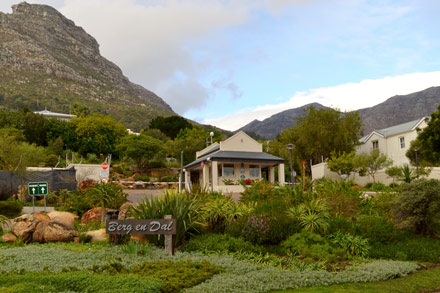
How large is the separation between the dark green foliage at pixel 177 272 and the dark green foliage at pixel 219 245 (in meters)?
1.73

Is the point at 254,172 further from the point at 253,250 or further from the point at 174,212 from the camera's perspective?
the point at 253,250

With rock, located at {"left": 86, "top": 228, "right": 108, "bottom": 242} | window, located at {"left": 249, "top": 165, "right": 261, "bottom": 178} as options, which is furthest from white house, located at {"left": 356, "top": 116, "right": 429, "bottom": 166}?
rock, located at {"left": 86, "top": 228, "right": 108, "bottom": 242}

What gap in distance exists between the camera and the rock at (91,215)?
56.9ft

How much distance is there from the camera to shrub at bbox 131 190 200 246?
12.1 meters

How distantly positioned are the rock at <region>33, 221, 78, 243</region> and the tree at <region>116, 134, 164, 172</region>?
37.2 m

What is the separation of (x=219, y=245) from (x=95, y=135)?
5478 centimetres

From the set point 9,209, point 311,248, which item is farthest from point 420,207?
point 9,209

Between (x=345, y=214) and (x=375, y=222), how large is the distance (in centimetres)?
153

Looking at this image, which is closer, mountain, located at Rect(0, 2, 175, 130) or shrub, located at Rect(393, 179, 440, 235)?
shrub, located at Rect(393, 179, 440, 235)

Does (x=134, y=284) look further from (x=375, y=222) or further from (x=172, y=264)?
(x=375, y=222)

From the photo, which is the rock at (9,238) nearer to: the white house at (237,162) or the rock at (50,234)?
the rock at (50,234)

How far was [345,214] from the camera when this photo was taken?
14.5 meters

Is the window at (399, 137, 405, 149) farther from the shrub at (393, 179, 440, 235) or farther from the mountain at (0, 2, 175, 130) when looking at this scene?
the mountain at (0, 2, 175, 130)

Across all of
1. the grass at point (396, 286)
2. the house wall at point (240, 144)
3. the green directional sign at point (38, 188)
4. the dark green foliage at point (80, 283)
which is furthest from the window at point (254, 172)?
the dark green foliage at point (80, 283)
